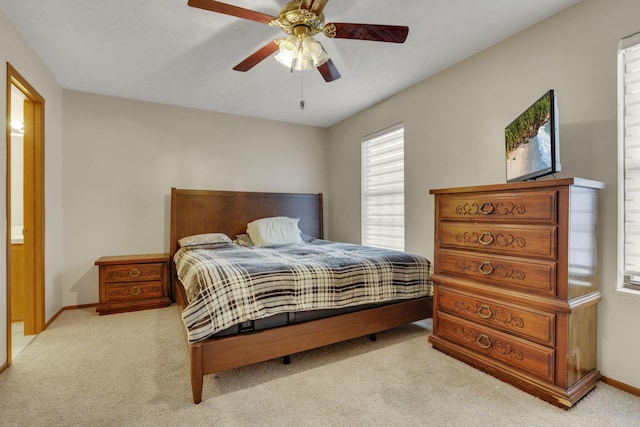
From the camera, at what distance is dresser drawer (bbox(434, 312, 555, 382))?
1.76 meters

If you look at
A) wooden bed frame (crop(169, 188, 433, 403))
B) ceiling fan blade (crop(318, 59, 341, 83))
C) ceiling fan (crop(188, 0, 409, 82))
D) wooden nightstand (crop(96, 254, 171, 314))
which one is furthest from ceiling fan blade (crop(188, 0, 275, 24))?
wooden nightstand (crop(96, 254, 171, 314))

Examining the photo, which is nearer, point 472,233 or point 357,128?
point 472,233

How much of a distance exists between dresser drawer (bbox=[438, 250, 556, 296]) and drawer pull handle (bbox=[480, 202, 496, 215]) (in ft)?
0.92

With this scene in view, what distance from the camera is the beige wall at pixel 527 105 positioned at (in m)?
1.91

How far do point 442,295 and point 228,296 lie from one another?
1.57 metres

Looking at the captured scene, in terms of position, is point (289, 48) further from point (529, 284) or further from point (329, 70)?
point (529, 284)

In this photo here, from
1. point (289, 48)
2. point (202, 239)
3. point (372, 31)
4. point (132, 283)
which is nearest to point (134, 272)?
point (132, 283)

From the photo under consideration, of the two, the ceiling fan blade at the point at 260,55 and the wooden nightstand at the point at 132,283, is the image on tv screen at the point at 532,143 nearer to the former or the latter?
the ceiling fan blade at the point at 260,55

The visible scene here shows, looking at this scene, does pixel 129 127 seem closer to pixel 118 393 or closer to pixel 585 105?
pixel 118 393

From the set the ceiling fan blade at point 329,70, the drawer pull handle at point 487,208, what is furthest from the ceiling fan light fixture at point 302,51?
the drawer pull handle at point 487,208

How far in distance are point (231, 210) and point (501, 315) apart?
3317mm

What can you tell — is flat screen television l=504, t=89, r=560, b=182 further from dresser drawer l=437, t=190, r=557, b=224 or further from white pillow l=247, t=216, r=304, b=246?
white pillow l=247, t=216, r=304, b=246

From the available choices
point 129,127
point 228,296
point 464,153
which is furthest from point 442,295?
point 129,127

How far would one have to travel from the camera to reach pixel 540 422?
158 centimetres
